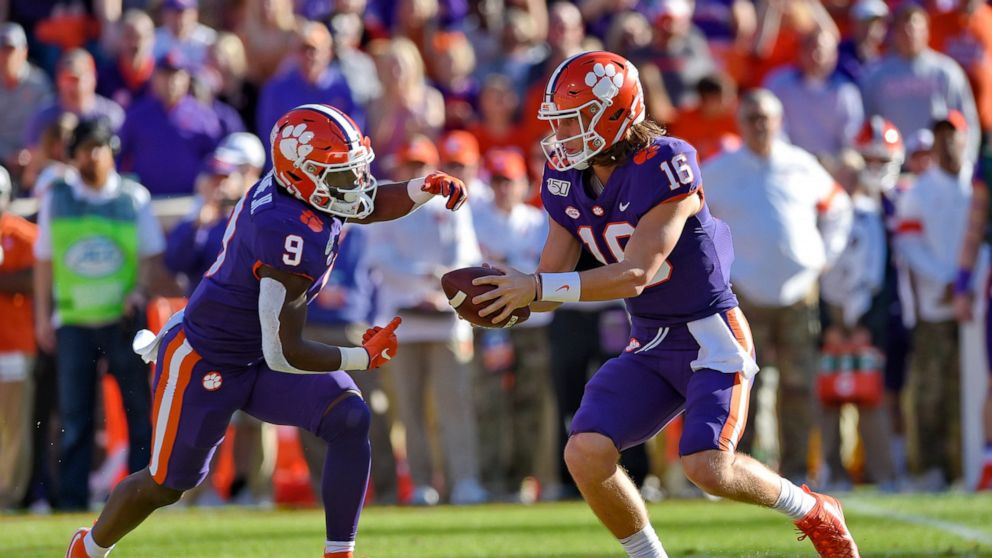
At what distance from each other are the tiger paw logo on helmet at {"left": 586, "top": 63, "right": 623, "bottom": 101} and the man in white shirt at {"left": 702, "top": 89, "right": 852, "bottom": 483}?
3991mm

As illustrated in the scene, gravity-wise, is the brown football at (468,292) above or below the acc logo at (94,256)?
above

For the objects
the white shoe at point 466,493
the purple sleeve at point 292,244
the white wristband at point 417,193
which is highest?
the white wristband at point 417,193

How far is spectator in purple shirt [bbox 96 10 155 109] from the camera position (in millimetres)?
10797

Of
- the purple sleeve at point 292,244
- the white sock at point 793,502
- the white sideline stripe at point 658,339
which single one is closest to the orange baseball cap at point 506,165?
the purple sleeve at point 292,244

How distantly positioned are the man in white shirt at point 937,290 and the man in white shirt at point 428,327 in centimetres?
287

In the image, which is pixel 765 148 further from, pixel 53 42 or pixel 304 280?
pixel 53 42

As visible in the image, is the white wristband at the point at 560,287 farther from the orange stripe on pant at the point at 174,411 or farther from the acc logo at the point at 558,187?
the orange stripe on pant at the point at 174,411

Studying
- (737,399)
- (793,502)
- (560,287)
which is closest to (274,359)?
(560,287)

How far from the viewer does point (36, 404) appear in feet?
31.5

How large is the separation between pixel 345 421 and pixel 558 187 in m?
1.15

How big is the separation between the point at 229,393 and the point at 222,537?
215cm

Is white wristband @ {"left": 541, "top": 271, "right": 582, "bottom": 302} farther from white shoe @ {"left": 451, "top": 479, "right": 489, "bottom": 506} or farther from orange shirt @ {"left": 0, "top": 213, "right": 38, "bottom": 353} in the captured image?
orange shirt @ {"left": 0, "top": 213, "right": 38, "bottom": 353}

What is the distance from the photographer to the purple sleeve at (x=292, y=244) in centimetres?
545

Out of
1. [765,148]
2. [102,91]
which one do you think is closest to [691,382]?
[765,148]
